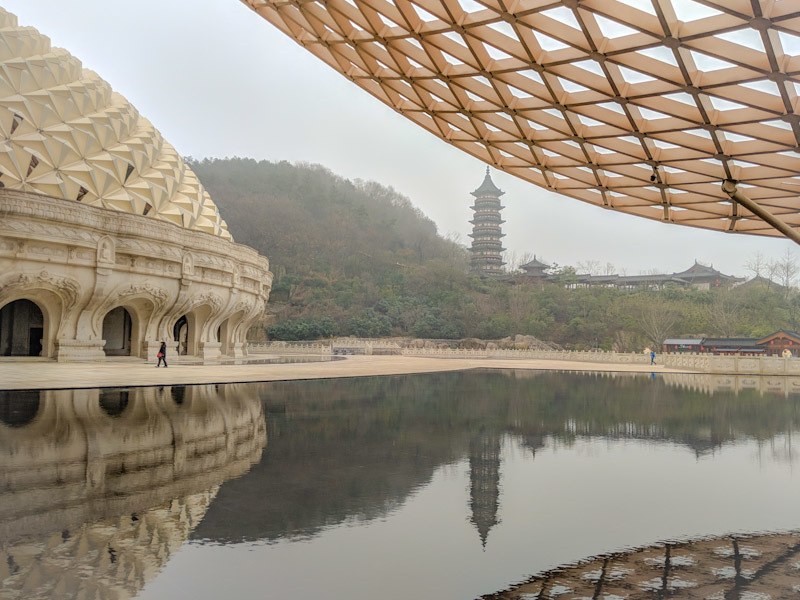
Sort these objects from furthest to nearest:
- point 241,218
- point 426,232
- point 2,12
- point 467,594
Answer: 1. point 426,232
2. point 241,218
3. point 2,12
4. point 467,594

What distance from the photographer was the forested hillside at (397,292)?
8212cm

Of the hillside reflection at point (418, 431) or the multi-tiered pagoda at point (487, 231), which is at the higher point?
the multi-tiered pagoda at point (487, 231)

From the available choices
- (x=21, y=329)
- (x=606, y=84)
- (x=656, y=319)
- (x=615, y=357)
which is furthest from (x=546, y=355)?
(x=606, y=84)

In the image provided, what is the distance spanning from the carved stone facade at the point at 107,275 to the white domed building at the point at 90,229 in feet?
0.23

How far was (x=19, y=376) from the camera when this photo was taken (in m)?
24.9

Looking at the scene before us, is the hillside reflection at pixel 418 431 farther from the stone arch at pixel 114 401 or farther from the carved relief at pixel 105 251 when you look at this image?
the carved relief at pixel 105 251

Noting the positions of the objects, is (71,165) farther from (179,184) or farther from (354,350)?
(354,350)

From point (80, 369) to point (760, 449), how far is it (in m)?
30.1

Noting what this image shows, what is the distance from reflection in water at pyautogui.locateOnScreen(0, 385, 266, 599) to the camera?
579 cm

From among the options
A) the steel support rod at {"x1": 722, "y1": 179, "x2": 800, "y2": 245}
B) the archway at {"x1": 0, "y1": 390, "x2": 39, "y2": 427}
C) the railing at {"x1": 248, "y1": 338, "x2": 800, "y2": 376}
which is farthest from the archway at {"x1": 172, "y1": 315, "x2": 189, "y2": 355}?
the steel support rod at {"x1": 722, "y1": 179, "x2": 800, "y2": 245}

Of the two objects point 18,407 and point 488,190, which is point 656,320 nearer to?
point 488,190

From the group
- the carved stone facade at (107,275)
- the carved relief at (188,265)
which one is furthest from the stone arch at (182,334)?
the carved relief at (188,265)

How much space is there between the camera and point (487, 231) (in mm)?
127188

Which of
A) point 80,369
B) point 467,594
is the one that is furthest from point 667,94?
point 80,369
